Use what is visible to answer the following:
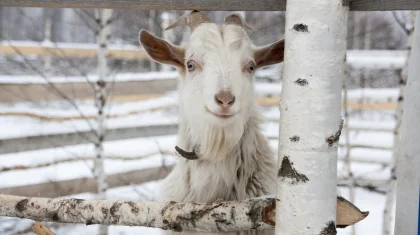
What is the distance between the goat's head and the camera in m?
2.59

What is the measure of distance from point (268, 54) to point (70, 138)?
511 centimetres

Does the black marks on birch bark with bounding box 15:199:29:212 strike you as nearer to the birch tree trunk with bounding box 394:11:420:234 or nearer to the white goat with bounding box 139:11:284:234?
the white goat with bounding box 139:11:284:234

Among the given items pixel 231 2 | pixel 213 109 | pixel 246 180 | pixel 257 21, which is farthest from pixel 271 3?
pixel 257 21

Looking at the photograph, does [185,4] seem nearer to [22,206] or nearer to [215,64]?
[215,64]

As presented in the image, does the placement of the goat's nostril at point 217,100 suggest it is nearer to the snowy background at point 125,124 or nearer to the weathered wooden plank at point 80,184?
the snowy background at point 125,124

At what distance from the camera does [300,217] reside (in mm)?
1868

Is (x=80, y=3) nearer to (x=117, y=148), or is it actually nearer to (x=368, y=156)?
(x=117, y=148)

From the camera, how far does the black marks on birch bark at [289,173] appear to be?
1.87 meters

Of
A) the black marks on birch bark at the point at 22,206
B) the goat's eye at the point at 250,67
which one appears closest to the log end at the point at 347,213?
the goat's eye at the point at 250,67

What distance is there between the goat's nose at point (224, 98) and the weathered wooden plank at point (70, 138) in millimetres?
3631

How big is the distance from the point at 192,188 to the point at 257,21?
8.03 m

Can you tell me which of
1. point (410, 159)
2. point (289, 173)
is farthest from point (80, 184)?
point (289, 173)

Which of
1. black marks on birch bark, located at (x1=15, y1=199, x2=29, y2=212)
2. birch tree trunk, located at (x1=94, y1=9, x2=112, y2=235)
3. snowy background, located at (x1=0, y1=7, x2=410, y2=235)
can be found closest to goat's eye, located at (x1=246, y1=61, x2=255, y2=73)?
black marks on birch bark, located at (x1=15, y1=199, x2=29, y2=212)

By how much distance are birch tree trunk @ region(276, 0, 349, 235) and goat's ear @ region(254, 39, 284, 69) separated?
1.10 meters
